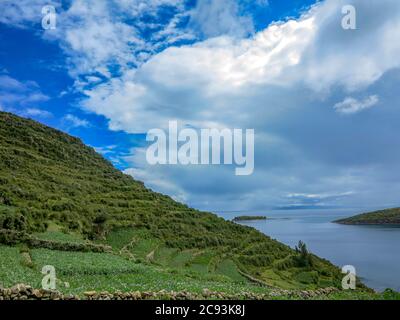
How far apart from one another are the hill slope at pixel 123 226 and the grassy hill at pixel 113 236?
0.46 ft

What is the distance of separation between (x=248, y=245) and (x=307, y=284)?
14.9 meters

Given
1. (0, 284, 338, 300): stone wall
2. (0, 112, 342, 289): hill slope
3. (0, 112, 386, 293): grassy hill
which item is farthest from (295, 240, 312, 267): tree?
(0, 284, 338, 300): stone wall

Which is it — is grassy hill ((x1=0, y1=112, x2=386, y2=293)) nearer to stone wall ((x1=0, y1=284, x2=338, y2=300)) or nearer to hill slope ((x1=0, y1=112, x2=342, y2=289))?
hill slope ((x1=0, y1=112, x2=342, y2=289))

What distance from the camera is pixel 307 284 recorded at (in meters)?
54.5

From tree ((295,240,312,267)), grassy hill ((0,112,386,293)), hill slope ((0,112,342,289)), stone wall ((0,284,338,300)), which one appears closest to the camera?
stone wall ((0,284,338,300))

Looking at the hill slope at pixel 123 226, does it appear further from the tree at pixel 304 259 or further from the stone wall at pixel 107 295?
the stone wall at pixel 107 295

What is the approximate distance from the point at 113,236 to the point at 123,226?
345 centimetres

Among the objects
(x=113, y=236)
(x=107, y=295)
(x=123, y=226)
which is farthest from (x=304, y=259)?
(x=107, y=295)

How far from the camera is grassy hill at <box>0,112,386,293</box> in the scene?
3084cm

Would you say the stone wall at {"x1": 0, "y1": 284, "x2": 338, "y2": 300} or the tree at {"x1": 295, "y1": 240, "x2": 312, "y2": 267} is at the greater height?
the stone wall at {"x1": 0, "y1": 284, "x2": 338, "y2": 300}

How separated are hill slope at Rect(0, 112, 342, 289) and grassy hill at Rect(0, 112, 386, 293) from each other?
0.14 meters

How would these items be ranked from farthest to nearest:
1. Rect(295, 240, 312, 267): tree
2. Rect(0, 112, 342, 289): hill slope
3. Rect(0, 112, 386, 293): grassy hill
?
Rect(295, 240, 312, 267): tree → Rect(0, 112, 342, 289): hill slope → Rect(0, 112, 386, 293): grassy hill

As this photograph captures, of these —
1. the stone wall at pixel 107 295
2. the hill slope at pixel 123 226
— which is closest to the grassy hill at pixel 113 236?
the hill slope at pixel 123 226
